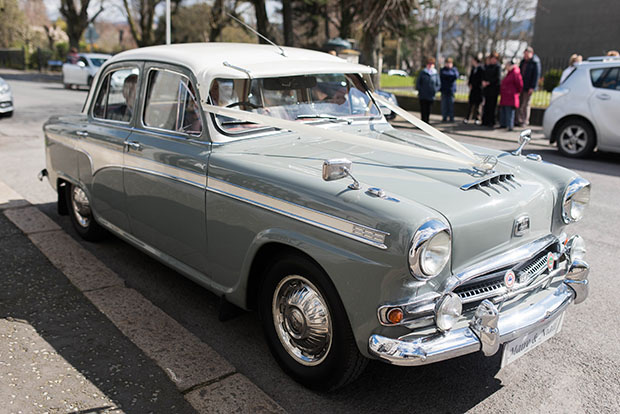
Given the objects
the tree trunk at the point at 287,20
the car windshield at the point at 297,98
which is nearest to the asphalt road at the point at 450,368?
the car windshield at the point at 297,98

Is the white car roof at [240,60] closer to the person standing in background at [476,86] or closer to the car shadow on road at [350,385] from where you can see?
the car shadow on road at [350,385]

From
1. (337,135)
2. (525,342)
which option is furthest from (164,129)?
(525,342)

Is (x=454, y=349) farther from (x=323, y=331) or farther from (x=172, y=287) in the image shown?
(x=172, y=287)

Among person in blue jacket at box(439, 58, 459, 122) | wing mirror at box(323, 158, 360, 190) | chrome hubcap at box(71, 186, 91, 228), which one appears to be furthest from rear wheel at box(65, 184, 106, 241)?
person in blue jacket at box(439, 58, 459, 122)

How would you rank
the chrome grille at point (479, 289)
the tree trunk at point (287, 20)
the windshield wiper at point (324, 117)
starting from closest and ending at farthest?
the chrome grille at point (479, 289), the windshield wiper at point (324, 117), the tree trunk at point (287, 20)

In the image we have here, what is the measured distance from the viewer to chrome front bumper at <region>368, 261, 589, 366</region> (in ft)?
8.30

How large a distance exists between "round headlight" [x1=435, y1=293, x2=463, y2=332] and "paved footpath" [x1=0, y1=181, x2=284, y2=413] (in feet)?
3.20

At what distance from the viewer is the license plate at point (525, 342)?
112 inches

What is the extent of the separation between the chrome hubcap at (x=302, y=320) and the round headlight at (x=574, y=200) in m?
1.63

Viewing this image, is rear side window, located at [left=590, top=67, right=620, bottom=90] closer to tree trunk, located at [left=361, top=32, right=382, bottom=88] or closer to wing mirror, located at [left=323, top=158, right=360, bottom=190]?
wing mirror, located at [left=323, top=158, right=360, bottom=190]

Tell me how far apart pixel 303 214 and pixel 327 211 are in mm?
162

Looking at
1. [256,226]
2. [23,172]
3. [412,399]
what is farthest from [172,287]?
[23,172]

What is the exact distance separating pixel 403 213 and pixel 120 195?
2.64 m

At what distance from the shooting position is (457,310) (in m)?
2.60
